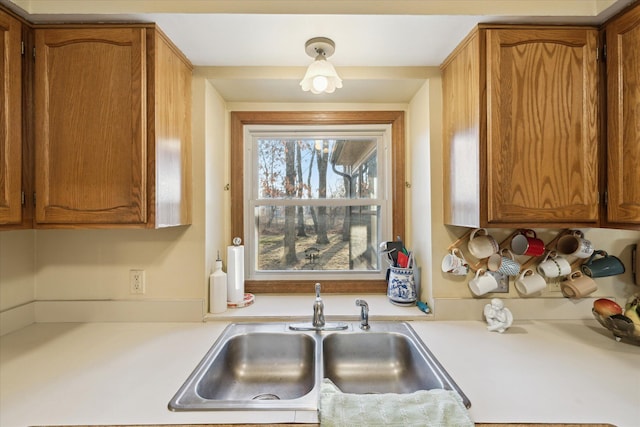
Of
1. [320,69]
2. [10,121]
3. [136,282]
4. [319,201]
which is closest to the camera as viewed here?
[10,121]

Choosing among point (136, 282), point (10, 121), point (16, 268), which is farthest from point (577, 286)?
point (16, 268)

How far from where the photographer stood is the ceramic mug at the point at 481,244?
145 cm

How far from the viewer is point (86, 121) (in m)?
1.17

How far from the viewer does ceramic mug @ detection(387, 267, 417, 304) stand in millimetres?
1595

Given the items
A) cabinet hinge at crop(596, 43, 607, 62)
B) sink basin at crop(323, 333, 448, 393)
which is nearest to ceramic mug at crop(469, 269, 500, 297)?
sink basin at crop(323, 333, 448, 393)

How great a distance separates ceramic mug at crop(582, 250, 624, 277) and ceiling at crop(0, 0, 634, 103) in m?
1.05

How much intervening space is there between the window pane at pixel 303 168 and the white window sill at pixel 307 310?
2.03 ft

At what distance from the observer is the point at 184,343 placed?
49.8 inches

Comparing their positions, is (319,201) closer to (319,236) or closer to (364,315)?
(319,236)

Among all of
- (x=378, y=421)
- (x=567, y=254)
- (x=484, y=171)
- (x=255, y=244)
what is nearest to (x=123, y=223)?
(x=255, y=244)

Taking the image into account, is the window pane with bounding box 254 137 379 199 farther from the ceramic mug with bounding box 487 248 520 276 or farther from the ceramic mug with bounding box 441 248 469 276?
the ceramic mug with bounding box 487 248 520 276

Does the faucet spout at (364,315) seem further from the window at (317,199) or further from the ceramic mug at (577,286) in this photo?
the ceramic mug at (577,286)

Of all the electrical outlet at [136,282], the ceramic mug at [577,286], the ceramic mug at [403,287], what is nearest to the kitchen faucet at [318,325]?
the ceramic mug at [403,287]

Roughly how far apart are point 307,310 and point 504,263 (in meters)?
0.97
